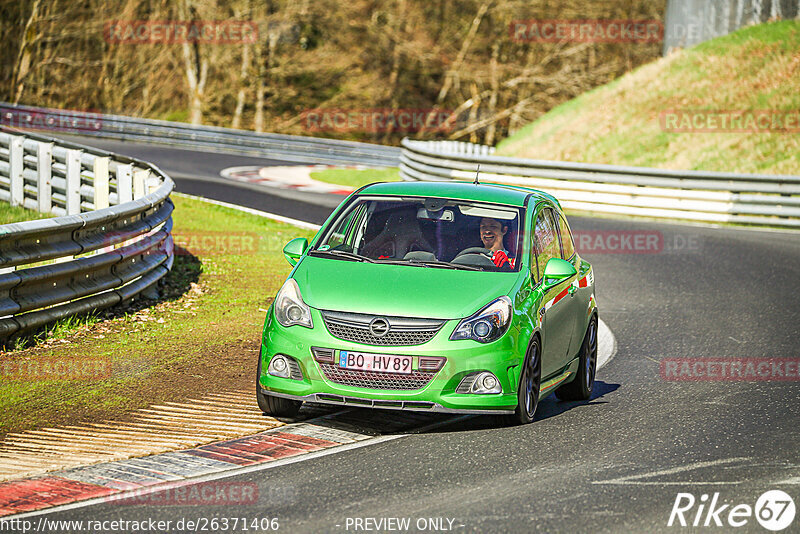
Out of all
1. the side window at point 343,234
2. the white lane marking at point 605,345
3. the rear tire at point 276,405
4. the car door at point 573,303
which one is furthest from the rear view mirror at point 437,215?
the white lane marking at point 605,345

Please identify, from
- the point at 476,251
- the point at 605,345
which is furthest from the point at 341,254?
the point at 605,345

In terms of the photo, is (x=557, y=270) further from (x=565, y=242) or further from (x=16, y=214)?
(x=16, y=214)

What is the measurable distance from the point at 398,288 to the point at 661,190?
1733 centimetres

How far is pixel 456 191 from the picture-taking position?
8523 millimetres

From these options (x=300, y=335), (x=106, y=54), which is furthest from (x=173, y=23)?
(x=300, y=335)

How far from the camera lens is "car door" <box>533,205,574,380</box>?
25.6 feet

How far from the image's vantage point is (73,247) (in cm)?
986

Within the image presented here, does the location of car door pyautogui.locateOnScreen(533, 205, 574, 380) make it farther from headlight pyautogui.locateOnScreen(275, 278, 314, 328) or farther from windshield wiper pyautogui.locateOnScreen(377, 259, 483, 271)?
headlight pyautogui.locateOnScreen(275, 278, 314, 328)

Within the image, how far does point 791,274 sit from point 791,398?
7749 mm

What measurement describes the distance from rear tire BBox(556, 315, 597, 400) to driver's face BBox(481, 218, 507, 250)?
1242 mm

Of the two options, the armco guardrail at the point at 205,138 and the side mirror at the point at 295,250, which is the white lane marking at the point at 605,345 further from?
the armco guardrail at the point at 205,138

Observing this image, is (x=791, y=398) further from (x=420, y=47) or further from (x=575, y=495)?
(x=420, y=47)

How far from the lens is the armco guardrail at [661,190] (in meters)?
22.6

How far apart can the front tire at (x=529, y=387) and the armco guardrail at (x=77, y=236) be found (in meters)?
4.12
